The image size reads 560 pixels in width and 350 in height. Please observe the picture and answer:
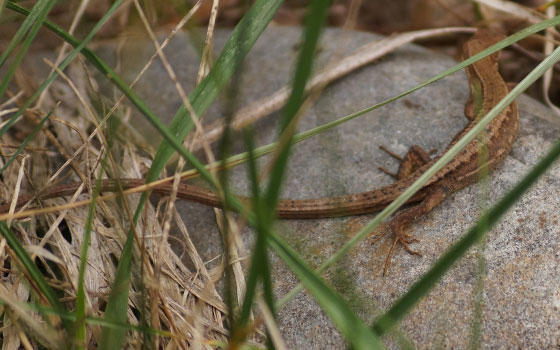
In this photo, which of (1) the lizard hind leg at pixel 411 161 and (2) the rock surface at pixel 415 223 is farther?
(1) the lizard hind leg at pixel 411 161

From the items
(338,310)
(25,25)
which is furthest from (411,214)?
(25,25)

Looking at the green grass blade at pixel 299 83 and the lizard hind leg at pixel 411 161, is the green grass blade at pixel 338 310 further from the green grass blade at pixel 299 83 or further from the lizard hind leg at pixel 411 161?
the lizard hind leg at pixel 411 161

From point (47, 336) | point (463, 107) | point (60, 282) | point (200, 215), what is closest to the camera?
point (47, 336)

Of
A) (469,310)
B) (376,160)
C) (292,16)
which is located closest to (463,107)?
(376,160)

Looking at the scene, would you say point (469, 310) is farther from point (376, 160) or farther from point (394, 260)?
point (376, 160)

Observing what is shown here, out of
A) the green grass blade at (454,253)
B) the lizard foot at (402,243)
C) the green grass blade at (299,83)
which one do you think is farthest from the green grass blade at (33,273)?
the lizard foot at (402,243)

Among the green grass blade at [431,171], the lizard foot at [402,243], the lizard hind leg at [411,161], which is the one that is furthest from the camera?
the lizard hind leg at [411,161]
